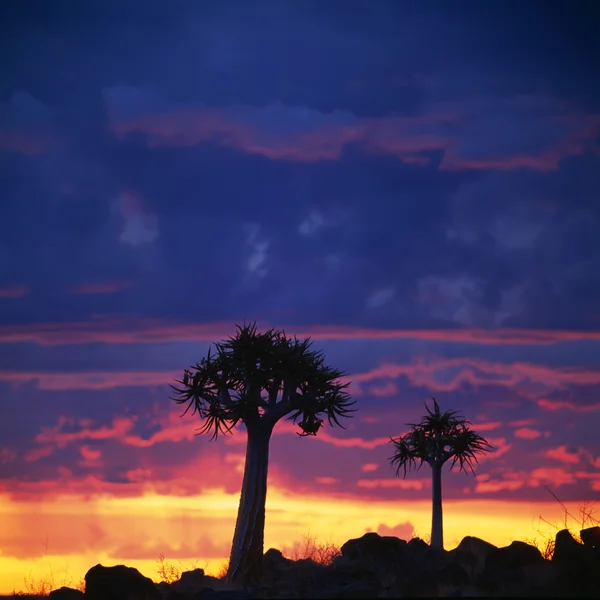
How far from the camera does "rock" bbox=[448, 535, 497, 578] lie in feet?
84.3

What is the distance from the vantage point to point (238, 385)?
33.2m

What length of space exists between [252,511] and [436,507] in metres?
9.04

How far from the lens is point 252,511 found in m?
31.9

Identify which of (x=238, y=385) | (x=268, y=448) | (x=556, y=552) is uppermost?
(x=238, y=385)

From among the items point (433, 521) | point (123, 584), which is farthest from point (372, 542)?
point (433, 521)

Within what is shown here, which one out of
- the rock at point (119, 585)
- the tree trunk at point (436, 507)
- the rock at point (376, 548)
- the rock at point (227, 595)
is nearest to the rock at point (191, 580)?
the rock at point (119, 585)

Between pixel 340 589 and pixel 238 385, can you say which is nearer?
pixel 340 589

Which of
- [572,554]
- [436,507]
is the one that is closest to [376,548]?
[572,554]

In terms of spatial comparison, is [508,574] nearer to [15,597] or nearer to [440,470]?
[440,470]

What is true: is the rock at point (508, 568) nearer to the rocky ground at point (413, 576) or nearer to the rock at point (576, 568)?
the rocky ground at point (413, 576)

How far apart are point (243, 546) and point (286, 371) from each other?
21.6 feet

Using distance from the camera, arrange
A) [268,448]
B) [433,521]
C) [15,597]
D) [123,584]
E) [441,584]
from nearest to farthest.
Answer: [441,584] → [123,584] → [15,597] → [268,448] → [433,521]

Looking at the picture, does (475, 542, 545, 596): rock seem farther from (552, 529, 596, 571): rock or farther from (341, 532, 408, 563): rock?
(341, 532, 408, 563): rock

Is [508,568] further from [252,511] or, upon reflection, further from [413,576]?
[252,511]
